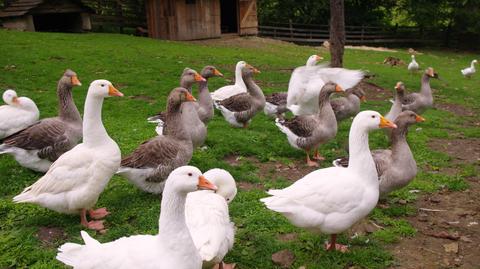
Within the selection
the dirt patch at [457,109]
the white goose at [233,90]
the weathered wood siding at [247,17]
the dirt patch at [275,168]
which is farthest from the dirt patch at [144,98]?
the weathered wood siding at [247,17]

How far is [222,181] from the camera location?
4977mm

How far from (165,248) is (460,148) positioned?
7.53 metres

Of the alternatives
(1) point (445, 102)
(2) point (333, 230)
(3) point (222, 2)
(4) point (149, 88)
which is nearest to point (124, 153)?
(2) point (333, 230)

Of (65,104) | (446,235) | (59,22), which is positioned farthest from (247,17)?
(446,235)

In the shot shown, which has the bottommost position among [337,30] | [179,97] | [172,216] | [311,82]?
[172,216]

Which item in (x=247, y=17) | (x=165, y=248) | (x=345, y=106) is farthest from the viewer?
(x=247, y=17)

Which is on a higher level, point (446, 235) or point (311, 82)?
point (311, 82)

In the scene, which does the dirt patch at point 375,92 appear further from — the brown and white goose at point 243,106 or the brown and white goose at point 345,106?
the brown and white goose at point 243,106

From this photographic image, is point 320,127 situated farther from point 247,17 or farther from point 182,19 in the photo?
point 247,17

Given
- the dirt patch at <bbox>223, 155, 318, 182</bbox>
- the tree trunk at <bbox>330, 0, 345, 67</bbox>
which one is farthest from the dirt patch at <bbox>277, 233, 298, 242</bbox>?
the tree trunk at <bbox>330, 0, 345, 67</bbox>

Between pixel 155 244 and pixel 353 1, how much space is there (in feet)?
119

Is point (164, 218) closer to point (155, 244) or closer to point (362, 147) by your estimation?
point (155, 244)

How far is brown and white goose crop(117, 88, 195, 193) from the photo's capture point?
568 cm

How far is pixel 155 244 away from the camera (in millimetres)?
3482
